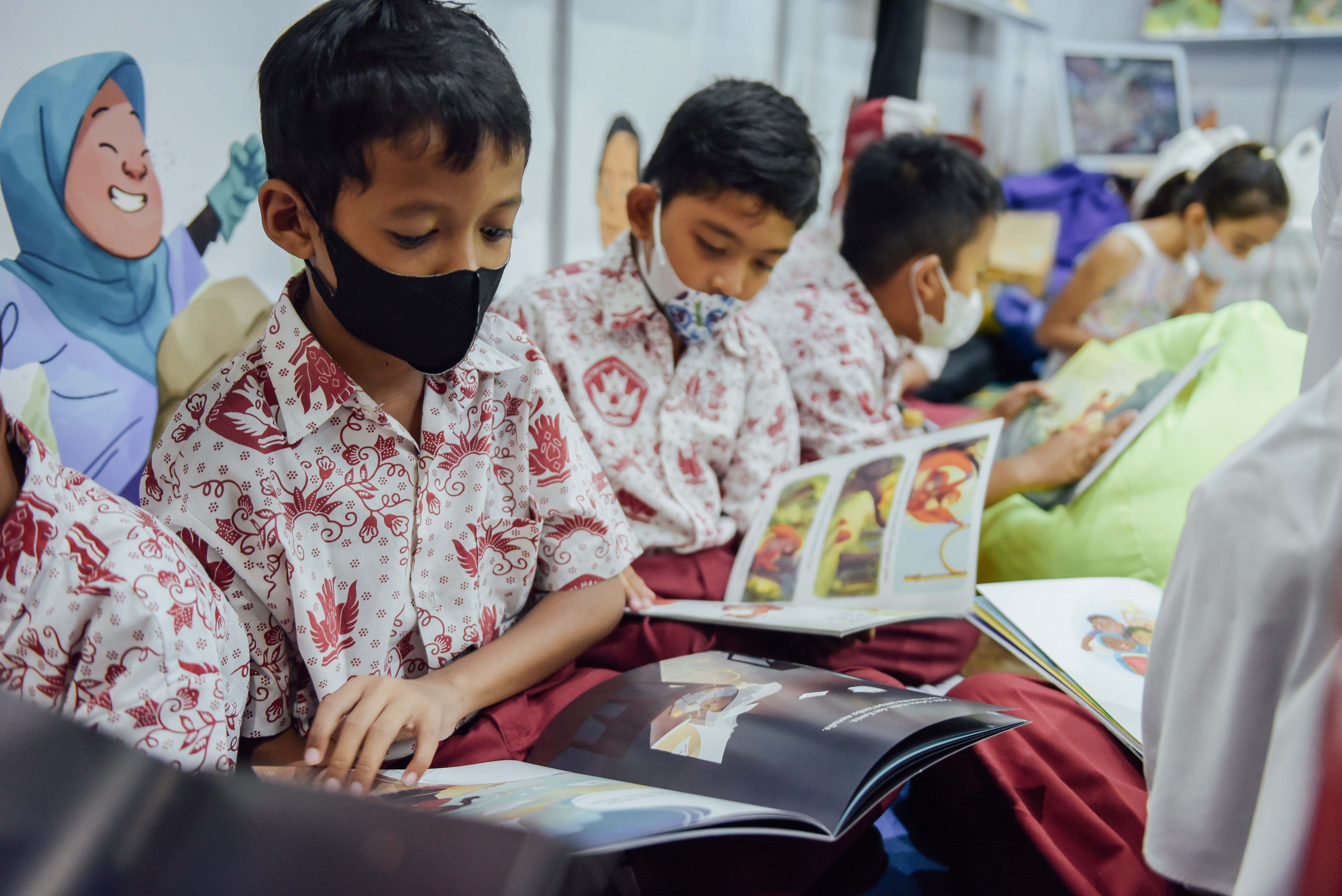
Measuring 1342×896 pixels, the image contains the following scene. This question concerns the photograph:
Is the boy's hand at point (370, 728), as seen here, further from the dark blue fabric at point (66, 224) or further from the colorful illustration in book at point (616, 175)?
the colorful illustration in book at point (616, 175)

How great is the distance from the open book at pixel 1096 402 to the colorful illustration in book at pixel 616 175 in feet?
2.33

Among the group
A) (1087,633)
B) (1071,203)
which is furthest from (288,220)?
(1071,203)

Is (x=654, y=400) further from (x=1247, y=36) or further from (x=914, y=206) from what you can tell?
(x=1247, y=36)

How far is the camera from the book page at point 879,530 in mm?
872

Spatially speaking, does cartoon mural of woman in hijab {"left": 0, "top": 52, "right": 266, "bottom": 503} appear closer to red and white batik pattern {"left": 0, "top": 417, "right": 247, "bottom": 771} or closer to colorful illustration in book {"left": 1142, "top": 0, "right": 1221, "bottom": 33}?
red and white batik pattern {"left": 0, "top": 417, "right": 247, "bottom": 771}

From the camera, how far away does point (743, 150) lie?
962 mm

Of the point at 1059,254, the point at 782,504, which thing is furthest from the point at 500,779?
the point at 1059,254

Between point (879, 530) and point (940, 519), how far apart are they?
0.06 meters

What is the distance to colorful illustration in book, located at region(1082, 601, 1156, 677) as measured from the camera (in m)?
0.72

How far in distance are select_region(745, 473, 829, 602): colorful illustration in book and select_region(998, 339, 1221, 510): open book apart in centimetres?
36

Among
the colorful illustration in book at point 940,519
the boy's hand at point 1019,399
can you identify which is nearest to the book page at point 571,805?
the colorful illustration in book at point 940,519

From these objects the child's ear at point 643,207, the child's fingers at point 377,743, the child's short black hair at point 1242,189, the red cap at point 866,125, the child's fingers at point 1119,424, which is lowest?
the child's fingers at point 377,743

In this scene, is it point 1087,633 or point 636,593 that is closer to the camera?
point 1087,633

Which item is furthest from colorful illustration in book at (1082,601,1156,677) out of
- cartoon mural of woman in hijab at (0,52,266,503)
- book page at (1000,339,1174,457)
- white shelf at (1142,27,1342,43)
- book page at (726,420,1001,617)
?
white shelf at (1142,27,1342,43)
